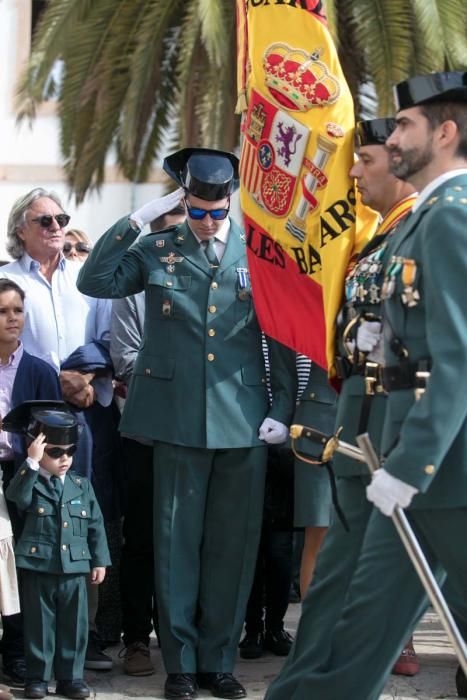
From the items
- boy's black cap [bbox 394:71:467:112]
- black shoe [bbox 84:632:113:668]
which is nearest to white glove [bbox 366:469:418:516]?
boy's black cap [bbox 394:71:467:112]

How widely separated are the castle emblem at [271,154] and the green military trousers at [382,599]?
63.0 inches

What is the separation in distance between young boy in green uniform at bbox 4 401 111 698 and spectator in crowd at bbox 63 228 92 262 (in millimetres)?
2049

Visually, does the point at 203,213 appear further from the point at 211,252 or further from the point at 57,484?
the point at 57,484

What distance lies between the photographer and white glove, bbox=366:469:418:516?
3.51 meters

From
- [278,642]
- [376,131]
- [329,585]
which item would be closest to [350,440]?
[329,585]

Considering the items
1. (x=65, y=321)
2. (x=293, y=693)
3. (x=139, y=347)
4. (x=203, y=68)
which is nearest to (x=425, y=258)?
(x=293, y=693)

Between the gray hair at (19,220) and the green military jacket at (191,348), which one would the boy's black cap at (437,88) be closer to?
the green military jacket at (191,348)

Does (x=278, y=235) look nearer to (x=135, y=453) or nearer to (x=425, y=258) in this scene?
(x=135, y=453)

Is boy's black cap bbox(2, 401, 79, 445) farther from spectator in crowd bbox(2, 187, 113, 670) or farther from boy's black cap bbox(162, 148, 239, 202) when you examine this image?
boy's black cap bbox(162, 148, 239, 202)

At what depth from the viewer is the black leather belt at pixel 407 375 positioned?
3703mm

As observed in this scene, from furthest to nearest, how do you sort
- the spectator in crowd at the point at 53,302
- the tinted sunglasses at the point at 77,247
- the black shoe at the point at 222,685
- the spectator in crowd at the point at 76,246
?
the tinted sunglasses at the point at 77,247
the spectator in crowd at the point at 76,246
the spectator in crowd at the point at 53,302
the black shoe at the point at 222,685

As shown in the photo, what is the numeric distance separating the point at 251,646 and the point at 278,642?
0.38 ft

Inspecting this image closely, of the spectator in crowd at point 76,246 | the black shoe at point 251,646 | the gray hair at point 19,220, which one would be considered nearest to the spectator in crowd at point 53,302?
the gray hair at point 19,220

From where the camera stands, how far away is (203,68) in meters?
12.3
